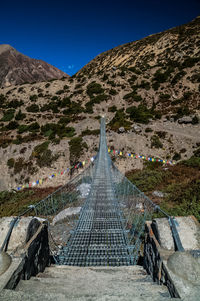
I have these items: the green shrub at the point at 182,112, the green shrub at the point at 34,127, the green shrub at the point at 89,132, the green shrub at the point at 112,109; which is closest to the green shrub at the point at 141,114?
the green shrub at the point at 112,109

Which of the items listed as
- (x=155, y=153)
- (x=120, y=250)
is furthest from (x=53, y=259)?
(x=155, y=153)

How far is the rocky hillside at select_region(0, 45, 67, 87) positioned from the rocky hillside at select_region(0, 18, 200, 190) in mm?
70831

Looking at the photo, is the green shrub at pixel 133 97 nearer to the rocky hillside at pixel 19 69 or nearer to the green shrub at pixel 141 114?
the green shrub at pixel 141 114

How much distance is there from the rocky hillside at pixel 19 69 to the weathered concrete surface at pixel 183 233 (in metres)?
110

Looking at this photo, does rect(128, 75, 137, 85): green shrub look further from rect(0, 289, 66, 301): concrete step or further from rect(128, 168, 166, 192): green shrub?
rect(0, 289, 66, 301): concrete step

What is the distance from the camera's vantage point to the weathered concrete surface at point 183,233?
245cm

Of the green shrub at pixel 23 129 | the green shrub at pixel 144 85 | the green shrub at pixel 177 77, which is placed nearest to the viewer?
the green shrub at pixel 23 129

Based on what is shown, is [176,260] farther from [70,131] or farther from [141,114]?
[141,114]

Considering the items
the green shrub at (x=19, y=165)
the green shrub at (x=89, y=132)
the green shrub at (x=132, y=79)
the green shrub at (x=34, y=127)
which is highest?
the green shrub at (x=132, y=79)

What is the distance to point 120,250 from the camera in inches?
159

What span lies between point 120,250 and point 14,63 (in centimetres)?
13281

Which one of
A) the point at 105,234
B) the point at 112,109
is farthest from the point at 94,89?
the point at 105,234

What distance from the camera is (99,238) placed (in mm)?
4508

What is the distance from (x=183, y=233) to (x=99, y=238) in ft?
8.40
